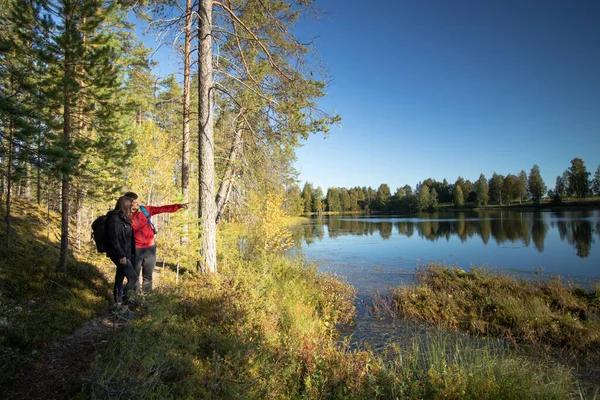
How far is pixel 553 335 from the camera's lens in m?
7.30

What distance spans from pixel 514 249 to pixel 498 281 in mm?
12528

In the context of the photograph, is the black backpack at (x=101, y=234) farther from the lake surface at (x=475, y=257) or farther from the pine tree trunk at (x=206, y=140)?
the lake surface at (x=475, y=257)

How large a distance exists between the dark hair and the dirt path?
5.78 ft

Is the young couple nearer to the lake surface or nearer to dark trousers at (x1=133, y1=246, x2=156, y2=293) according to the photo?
dark trousers at (x1=133, y1=246, x2=156, y2=293)

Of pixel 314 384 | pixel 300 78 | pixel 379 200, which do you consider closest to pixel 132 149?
pixel 300 78

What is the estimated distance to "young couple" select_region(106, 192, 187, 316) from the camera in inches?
185

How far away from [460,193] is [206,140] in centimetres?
10253

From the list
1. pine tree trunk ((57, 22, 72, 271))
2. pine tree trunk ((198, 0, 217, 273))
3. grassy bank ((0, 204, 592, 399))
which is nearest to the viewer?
grassy bank ((0, 204, 592, 399))

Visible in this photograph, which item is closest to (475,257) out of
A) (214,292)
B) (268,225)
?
(268,225)

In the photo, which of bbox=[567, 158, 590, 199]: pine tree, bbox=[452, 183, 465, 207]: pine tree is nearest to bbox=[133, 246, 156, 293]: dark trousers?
bbox=[567, 158, 590, 199]: pine tree

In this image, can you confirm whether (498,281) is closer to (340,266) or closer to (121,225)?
(340,266)

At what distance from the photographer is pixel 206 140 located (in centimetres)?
694

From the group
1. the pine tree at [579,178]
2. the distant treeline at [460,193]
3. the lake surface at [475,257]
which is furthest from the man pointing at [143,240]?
the pine tree at [579,178]

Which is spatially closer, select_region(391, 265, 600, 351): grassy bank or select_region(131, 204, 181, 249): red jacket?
select_region(131, 204, 181, 249): red jacket
